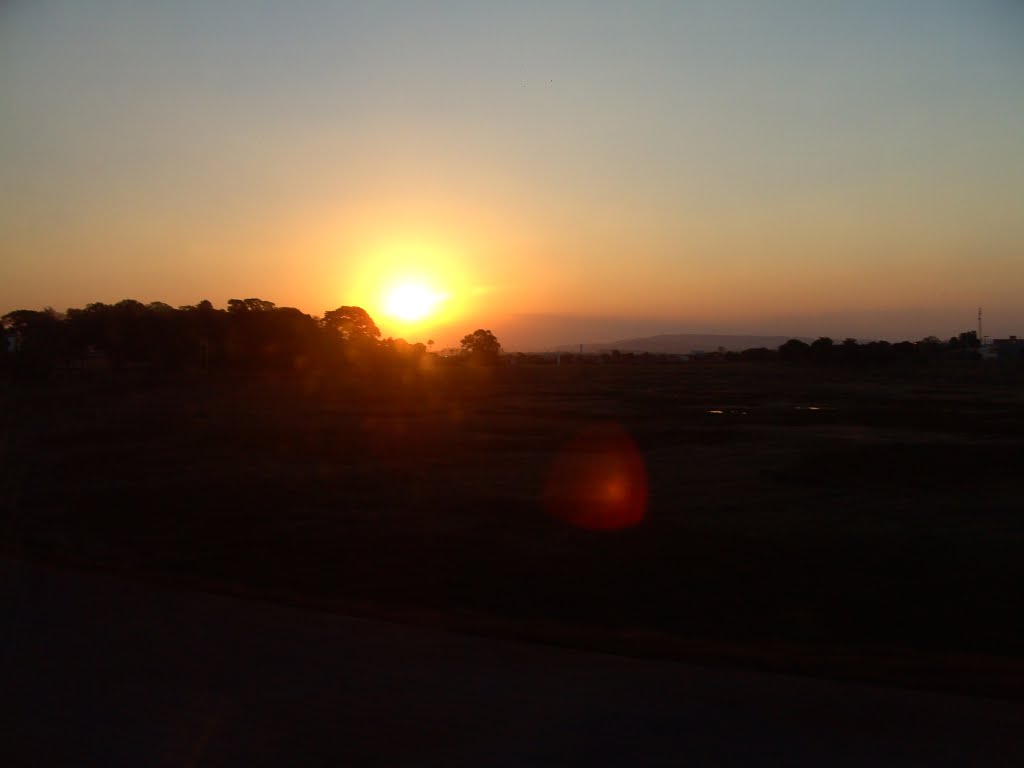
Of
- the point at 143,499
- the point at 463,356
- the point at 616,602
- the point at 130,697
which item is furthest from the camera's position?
the point at 463,356

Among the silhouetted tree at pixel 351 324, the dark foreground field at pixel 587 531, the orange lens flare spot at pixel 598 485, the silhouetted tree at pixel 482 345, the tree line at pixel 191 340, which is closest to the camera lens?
the dark foreground field at pixel 587 531

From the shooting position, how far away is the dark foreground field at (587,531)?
7.54m

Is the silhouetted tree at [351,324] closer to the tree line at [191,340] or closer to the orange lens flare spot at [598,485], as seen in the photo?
the tree line at [191,340]

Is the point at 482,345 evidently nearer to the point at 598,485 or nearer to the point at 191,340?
the point at 191,340

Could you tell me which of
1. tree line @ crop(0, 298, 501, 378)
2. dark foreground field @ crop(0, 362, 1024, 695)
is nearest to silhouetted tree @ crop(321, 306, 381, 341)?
tree line @ crop(0, 298, 501, 378)

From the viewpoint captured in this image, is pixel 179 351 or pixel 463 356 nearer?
pixel 179 351

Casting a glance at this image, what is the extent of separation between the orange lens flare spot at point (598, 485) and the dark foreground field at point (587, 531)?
0.29m

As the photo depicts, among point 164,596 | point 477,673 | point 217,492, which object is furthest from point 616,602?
point 217,492

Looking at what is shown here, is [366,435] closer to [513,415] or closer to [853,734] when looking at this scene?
[513,415]

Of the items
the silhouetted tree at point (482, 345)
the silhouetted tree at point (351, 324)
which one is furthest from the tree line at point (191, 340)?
the silhouetted tree at point (482, 345)

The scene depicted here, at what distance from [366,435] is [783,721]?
21.5 meters

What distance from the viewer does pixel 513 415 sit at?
115 feet

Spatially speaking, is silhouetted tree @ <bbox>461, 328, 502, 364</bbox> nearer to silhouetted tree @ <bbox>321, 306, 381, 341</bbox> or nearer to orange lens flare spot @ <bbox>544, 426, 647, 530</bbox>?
silhouetted tree @ <bbox>321, 306, 381, 341</bbox>

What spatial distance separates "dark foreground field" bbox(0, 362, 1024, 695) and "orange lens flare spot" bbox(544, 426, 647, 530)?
29 centimetres
